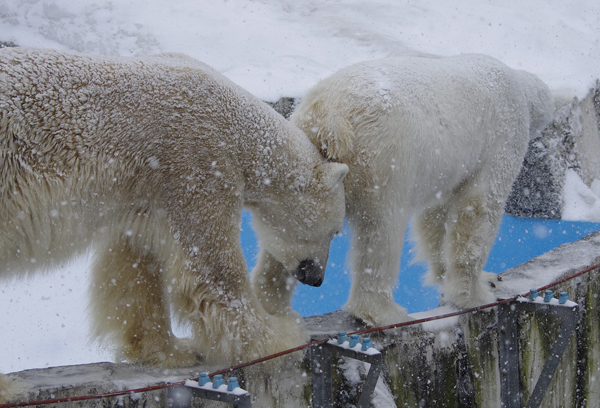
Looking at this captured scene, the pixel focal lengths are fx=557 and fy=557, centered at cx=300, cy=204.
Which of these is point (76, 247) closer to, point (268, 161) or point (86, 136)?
point (86, 136)

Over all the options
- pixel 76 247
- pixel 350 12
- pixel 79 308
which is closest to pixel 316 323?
pixel 76 247

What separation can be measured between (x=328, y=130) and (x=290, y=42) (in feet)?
29.2

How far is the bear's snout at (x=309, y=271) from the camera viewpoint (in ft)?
8.50

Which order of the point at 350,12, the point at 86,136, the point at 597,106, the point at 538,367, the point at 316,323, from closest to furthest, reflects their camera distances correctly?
the point at 86,136 → the point at 316,323 → the point at 538,367 → the point at 597,106 → the point at 350,12

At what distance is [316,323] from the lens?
9.83 feet

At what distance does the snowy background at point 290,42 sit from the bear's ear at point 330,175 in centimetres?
345

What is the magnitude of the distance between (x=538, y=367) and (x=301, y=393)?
192 centimetres

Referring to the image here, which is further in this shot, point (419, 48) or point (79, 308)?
point (419, 48)

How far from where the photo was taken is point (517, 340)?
128 inches

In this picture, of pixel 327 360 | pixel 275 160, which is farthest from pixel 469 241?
pixel 275 160

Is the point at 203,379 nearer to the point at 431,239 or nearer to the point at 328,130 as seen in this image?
the point at 328,130

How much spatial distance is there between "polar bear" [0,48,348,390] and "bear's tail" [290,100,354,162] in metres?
0.09

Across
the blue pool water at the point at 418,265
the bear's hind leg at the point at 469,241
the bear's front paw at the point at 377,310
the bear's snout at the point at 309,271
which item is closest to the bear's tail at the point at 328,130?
the bear's snout at the point at 309,271

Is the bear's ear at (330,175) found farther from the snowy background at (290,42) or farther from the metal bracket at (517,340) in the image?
the snowy background at (290,42)
